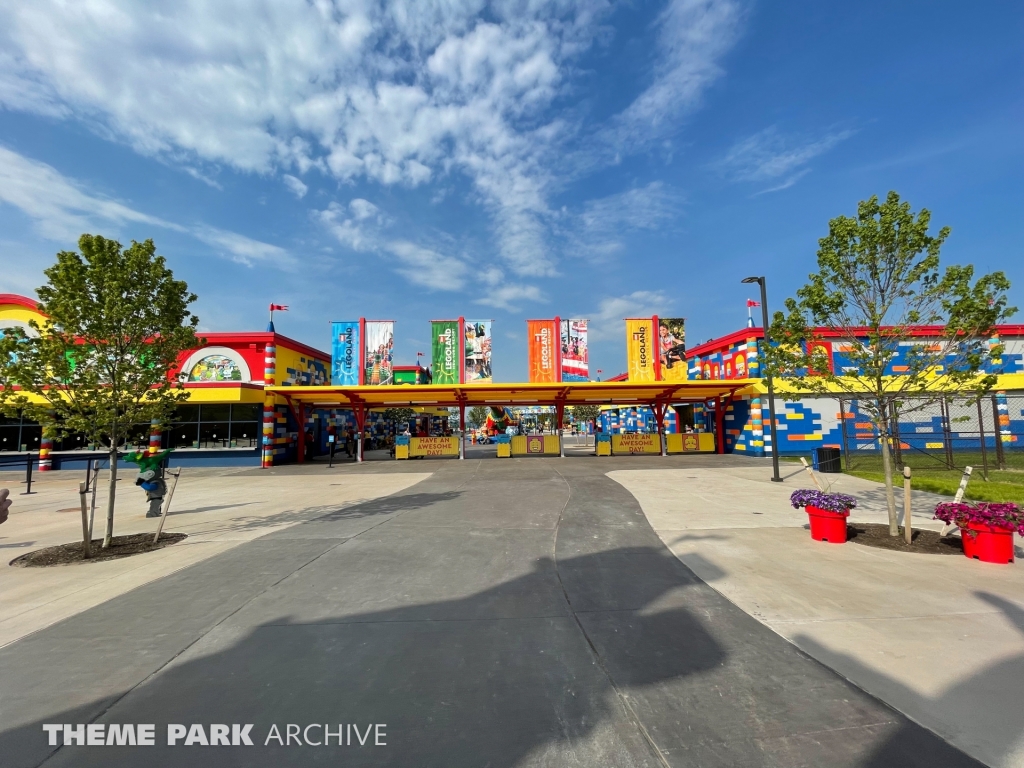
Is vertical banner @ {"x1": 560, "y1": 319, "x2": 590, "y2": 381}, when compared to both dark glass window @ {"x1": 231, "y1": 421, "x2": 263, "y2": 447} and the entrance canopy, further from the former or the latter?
dark glass window @ {"x1": 231, "y1": 421, "x2": 263, "y2": 447}

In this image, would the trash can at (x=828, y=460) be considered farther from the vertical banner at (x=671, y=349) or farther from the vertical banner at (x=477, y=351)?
the vertical banner at (x=477, y=351)

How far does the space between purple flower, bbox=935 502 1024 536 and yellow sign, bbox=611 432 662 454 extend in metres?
23.5

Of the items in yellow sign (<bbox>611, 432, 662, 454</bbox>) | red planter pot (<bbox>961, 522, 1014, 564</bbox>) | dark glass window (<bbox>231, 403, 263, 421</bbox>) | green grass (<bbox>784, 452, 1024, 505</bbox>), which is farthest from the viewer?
yellow sign (<bbox>611, 432, 662, 454</bbox>)

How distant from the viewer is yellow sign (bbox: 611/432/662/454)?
101 ft

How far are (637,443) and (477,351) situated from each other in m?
12.4

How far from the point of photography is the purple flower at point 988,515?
6630 mm

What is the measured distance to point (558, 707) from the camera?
11.0 ft

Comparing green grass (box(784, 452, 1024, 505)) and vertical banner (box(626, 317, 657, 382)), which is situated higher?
vertical banner (box(626, 317, 657, 382))

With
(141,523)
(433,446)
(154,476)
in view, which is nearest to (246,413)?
(433,446)

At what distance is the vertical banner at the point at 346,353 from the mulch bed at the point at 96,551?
17.3 meters

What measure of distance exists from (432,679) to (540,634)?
1204mm

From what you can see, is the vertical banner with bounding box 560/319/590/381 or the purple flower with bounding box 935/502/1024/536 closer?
the purple flower with bounding box 935/502/1024/536

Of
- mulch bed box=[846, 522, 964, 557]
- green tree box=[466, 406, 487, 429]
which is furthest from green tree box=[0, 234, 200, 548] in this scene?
green tree box=[466, 406, 487, 429]

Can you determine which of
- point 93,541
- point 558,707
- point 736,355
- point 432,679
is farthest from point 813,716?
point 736,355
